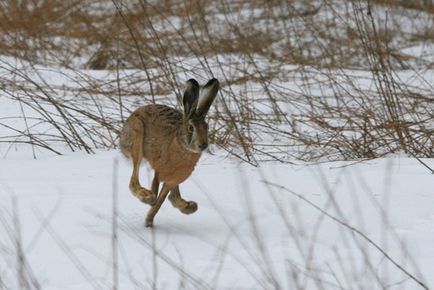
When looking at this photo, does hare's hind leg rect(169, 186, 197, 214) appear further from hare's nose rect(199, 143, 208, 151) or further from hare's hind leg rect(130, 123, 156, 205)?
hare's nose rect(199, 143, 208, 151)

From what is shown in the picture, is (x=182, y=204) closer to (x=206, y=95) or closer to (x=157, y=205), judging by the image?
(x=157, y=205)

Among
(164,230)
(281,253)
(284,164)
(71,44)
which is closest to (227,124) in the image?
(284,164)

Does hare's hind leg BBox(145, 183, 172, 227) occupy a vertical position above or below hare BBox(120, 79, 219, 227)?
below

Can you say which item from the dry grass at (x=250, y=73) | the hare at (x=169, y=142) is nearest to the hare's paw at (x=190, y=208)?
the hare at (x=169, y=142)

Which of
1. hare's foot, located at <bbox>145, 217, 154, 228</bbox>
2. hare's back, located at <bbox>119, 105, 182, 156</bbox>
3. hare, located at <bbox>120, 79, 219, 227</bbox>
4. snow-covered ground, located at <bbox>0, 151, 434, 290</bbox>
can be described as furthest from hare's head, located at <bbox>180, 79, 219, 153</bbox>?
hare's foot, located at <bbox>145, 217, 154, 228</bbox>

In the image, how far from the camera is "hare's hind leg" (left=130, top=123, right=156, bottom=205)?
12.0ft

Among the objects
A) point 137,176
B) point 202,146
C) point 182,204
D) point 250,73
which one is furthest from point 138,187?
point 250,73

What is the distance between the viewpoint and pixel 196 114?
354cm

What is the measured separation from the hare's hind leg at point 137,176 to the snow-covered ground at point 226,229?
7cm

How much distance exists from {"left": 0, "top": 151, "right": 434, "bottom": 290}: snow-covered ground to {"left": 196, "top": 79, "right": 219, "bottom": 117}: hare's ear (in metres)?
0.31

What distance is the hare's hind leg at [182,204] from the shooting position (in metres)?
3.74

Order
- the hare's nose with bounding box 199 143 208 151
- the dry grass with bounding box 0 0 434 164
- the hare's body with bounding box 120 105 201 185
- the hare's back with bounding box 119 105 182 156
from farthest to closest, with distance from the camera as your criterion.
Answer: the dry grass with bounding box 0 0 434 164
the hare's back with bounding box 119 105 182 156
the hare's body with bounding box 120 105 201 185
the hare's nose with bounding box 199 143 208 151

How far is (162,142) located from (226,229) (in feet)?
1.34

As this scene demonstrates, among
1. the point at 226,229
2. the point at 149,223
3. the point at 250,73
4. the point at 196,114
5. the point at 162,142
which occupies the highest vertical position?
the point at 250,73
